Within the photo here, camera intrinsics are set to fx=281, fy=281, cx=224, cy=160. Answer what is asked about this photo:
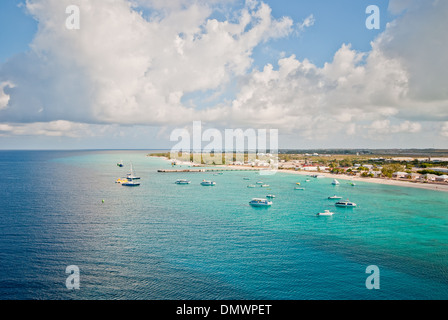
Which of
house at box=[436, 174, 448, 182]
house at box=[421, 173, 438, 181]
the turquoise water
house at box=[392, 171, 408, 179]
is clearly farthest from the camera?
house at box=[392, 171, 408, 179]

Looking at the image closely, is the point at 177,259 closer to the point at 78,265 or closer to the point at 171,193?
the point at 78,265

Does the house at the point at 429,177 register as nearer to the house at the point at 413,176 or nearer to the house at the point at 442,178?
the house at the point at 442,178

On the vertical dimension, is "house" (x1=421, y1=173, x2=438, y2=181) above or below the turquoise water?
above

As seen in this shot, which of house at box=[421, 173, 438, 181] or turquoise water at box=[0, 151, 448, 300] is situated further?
house at box=[421, 173, 438, 181]

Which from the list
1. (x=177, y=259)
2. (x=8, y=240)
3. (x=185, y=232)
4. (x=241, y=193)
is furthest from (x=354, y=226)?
(x=8, y=240)

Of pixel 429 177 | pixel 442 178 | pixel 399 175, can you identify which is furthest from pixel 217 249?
pixel 399 175

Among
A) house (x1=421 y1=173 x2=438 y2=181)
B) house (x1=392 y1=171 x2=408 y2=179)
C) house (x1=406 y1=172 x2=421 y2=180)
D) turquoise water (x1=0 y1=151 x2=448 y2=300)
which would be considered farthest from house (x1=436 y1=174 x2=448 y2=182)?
turquoise water (x1=0 y1=151 x2=448 y2=300)

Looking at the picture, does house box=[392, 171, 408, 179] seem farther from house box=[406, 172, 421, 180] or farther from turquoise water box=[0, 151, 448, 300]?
turquoise water box=[0, 151, 448, 300]

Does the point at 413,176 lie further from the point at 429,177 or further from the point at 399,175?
the point at 429,177
